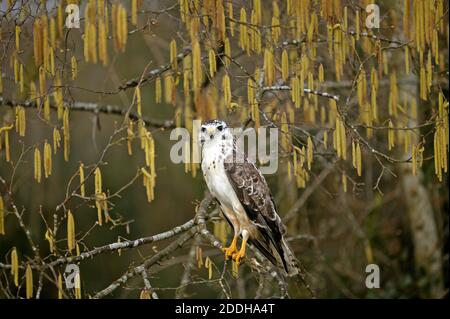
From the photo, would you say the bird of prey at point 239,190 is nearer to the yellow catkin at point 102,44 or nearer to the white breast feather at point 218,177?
the white breast feather at point 218,177

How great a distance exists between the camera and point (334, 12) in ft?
17.6

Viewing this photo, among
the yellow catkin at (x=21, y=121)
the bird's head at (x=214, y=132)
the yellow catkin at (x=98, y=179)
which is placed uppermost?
the yellow catkin at (x=21, y=121)

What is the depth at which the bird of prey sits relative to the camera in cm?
616

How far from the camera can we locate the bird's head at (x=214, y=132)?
609 centimetres

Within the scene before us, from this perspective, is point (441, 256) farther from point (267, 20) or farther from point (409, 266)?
point (267, 20)

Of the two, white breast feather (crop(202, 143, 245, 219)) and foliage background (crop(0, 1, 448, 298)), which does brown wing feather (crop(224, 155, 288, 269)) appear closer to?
white breast feather (crop(202, 143, 245, 219))

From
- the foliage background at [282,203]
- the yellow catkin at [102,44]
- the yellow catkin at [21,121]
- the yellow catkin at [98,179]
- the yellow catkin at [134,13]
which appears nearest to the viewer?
the yellow catkin at [102,44]

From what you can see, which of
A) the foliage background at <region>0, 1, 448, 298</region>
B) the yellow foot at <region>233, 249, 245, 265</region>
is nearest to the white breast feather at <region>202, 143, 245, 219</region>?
the yellow foot at <region>233, 249, 245, 265</region>

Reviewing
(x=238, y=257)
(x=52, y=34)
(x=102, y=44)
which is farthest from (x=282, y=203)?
(x=102, y=44)

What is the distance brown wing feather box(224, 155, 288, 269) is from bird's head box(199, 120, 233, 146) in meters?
0.22

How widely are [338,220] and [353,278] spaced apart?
0.88m

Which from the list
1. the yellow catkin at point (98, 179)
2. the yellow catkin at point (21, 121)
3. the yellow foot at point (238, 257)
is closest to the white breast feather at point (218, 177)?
the yellow foot at point (238, 257)
